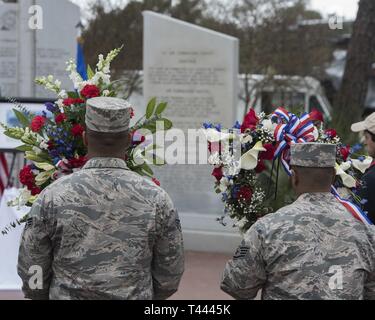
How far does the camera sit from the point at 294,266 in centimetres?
313

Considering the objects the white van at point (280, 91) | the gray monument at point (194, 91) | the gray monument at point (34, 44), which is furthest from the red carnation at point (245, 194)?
the white van at point (280, 91)

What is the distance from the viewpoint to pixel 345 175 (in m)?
4.00

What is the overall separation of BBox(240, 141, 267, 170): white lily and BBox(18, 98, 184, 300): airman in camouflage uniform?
806 mm

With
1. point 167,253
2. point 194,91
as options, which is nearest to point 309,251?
point 167,253

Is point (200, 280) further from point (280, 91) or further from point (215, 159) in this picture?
point (280, 91)

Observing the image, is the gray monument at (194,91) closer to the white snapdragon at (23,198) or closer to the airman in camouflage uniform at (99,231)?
the white snapdragon at (23,198)

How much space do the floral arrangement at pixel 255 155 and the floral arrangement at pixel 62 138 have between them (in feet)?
1.30

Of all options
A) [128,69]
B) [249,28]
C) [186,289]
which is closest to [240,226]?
[186,289]

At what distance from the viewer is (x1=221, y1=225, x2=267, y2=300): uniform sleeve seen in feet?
10.4

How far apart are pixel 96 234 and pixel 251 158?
3.82ft

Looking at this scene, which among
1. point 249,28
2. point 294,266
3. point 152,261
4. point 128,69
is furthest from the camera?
point 249,28

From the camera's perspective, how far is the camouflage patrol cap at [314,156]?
3.26 metres
